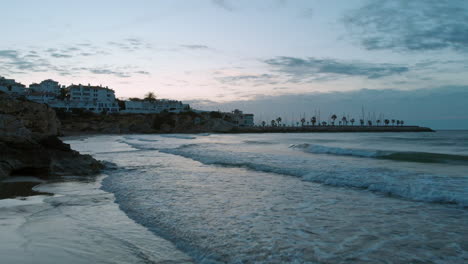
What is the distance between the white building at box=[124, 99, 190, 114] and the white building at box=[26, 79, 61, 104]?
22.4m

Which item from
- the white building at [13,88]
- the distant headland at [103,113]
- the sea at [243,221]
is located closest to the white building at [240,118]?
the distant headland at [103,113]

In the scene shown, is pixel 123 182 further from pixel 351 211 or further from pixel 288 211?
pixel 351 211

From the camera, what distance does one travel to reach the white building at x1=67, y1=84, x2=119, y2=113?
3876 inches

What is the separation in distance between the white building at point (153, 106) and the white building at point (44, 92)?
882 inches

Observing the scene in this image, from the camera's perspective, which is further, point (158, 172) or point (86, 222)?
point (158, 172)

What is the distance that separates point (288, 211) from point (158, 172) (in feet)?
25.8

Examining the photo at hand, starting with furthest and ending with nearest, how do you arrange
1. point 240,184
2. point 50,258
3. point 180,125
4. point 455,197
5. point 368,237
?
point 180,125 → point 240,184 → point 455,197 → point 368,237 → point 50,258

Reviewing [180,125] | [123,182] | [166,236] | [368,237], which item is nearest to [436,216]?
[368,237]

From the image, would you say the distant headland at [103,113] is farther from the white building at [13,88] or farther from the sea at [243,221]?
the sea at [243,221]

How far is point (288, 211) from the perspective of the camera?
7.00 metres

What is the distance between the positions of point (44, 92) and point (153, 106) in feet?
123

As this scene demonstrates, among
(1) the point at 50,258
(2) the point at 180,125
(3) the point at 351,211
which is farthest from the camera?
(2) the point at 180,125

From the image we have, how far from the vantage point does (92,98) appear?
103 meters

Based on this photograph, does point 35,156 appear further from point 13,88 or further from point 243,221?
point 13,88
